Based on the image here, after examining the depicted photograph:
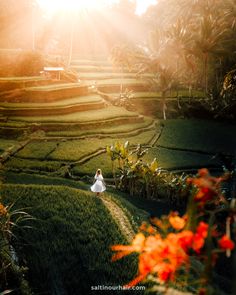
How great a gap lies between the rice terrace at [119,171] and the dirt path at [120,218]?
0.03 metres

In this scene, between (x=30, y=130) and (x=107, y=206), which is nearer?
(x=107, y=206)

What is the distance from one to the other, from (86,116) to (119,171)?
16.6 ft

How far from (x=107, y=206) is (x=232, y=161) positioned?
19.6ft

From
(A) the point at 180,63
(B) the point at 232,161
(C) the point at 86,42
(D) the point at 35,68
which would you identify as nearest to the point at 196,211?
(B) the point at 232,161

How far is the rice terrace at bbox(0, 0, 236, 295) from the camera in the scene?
1.27m

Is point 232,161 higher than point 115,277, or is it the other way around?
point 232,161

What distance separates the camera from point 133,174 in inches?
342

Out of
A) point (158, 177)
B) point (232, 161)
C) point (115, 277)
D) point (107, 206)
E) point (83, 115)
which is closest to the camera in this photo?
point (115, 277)

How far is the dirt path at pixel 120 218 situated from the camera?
639cm

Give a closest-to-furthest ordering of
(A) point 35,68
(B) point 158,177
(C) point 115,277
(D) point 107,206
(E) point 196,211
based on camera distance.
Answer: (E) point 196,211 < (C) point 115,277 < (D) point 107,206 < (B) point 158,177 < (A) point 35,68

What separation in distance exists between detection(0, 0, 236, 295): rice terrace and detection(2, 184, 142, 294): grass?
0.02 metres

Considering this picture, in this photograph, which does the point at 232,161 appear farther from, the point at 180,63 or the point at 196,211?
the point at 180,63

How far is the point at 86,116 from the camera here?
14.2m

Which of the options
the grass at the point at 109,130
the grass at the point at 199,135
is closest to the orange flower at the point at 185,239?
the grass at the point at 109,130
